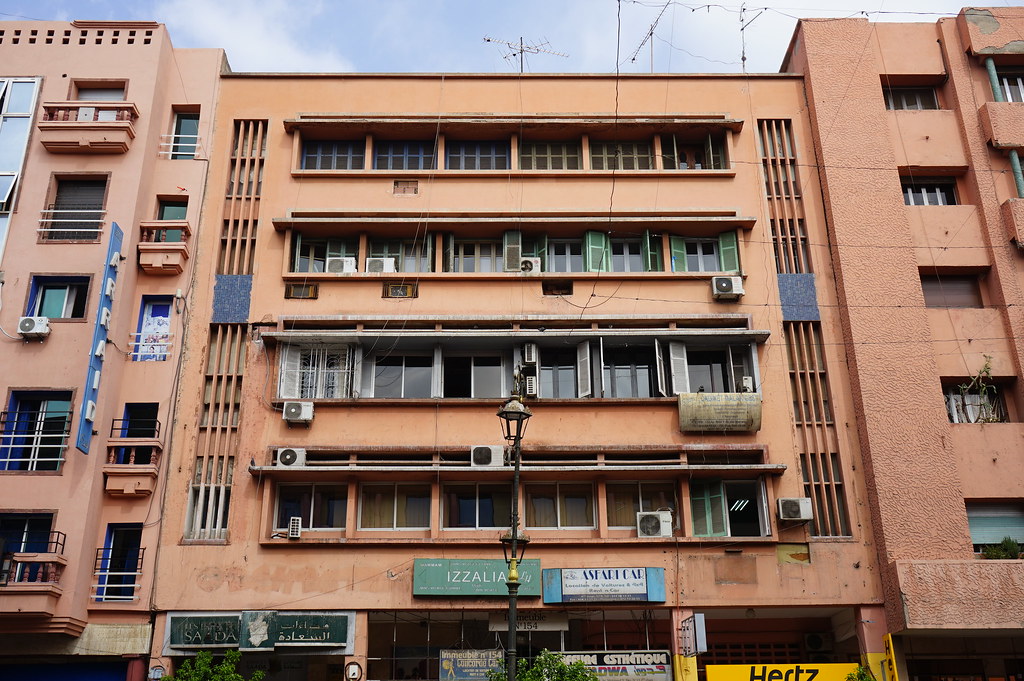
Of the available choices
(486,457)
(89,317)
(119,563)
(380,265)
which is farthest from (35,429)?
(486,457)

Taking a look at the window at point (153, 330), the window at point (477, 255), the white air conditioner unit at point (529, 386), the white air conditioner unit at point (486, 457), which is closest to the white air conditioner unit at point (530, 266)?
the window at point (477, 255)

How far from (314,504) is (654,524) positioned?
7.51 meters

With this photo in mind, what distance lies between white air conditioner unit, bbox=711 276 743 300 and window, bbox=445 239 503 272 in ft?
17.0

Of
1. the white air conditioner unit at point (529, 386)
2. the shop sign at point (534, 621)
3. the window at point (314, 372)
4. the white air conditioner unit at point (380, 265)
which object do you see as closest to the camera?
the shop sign at point (534, 621)

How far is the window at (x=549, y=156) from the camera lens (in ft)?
79.0

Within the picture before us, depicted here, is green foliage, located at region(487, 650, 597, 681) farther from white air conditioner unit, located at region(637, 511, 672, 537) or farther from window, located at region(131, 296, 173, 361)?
window, located at region(131, 296, 173, 361)

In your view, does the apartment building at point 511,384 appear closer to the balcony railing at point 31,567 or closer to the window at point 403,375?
the window at point 403,375

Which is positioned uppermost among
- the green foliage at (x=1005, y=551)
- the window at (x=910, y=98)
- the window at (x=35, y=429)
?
the window at (x=910, y=98)

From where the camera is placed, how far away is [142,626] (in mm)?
19266

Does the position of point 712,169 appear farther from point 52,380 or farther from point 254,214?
point 52,380

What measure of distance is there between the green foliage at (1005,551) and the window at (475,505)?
1027 centimetres

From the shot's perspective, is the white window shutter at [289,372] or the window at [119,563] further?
the white window shutter at [289,372]

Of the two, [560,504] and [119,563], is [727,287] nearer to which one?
[560,504]

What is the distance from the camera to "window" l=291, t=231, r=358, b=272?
23.0 m
